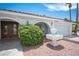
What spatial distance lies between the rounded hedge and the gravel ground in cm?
37

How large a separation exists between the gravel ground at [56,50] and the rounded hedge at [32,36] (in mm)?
370

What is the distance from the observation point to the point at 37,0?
557 centimetres

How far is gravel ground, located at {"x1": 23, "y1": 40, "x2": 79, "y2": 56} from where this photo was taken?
539cm

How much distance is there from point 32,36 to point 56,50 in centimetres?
130

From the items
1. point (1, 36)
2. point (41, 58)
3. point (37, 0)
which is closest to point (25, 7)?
point (37, 0)

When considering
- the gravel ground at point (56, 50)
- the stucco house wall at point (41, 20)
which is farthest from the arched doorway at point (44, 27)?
the gravel ground at point (56, 50)

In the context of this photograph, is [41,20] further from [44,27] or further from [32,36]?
[32,36]

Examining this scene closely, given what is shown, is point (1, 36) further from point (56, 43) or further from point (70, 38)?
point (70, 38)

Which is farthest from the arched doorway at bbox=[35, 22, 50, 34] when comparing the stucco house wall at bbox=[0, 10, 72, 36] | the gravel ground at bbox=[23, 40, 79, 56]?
the gravel ground at bbox=[23, 40, 79, 56]

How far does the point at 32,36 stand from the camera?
620 cm

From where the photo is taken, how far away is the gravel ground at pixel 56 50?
5.39 meters

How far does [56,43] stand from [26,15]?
1906mm

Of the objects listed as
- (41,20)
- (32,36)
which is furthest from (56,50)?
(41,20)

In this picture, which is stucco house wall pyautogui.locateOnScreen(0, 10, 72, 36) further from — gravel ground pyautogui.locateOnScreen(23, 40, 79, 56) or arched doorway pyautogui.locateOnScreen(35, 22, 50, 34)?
gravel ground pyautogui.locateOnScreen(23, 40, 79, 56)
